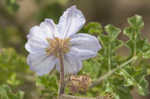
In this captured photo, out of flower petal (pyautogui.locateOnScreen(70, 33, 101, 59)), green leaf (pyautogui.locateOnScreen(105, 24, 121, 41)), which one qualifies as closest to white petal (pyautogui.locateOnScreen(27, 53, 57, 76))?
flower petal (pyautogui.locateOnScreen(70, 33, 101, 59))

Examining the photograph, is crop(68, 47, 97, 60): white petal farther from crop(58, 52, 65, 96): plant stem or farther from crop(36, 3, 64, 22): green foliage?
crop(36, 3, 64, 22): green foliage

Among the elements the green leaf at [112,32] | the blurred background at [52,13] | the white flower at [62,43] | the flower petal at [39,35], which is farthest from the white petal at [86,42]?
the blurred background at [52,13]

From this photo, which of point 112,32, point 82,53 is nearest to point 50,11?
point 112,32

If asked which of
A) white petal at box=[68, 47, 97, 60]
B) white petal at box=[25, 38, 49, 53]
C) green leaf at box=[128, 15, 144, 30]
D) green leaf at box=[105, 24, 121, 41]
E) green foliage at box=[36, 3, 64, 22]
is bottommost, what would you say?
white petal at box=[68, 47, 97, 60]

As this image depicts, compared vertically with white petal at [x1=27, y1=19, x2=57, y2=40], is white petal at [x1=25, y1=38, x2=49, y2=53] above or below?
below

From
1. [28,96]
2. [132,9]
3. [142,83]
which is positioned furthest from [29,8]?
[142,83]
